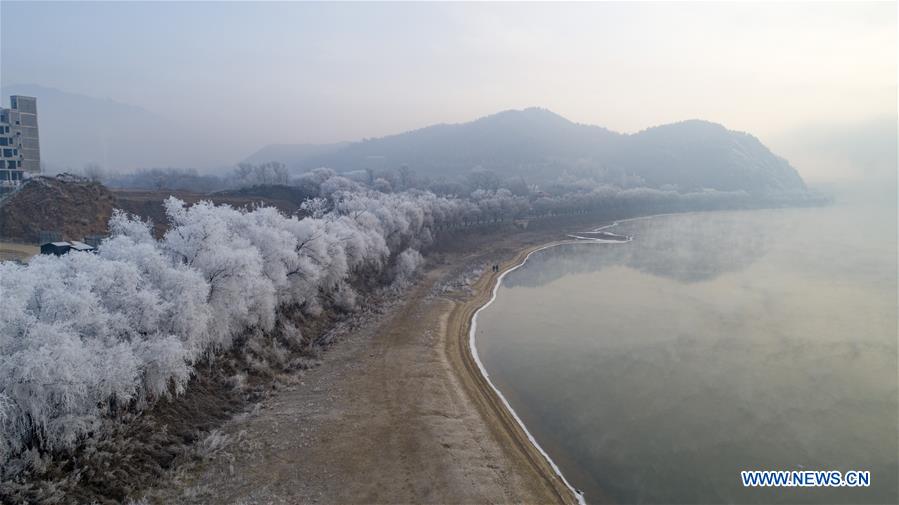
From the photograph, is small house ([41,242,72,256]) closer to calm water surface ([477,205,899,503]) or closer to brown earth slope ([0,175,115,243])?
brown earth slope ([0,175,115,243])

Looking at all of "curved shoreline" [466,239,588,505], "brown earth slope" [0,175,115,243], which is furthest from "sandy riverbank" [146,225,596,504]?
"brown earth slope" [0,175,115,243]

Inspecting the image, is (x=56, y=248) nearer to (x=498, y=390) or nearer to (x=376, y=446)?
(x=376, y=446)

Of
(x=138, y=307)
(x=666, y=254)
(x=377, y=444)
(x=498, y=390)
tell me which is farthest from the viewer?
(x=666, y=254)

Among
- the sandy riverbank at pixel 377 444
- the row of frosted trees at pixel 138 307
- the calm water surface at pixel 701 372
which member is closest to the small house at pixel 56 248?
the row of frosted trees at pixel 138 307

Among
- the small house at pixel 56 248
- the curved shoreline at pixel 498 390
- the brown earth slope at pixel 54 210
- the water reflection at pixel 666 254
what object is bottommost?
the curved shoreline at pixel 498 390

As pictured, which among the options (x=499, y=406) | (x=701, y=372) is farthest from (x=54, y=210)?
(x=701, y=372)

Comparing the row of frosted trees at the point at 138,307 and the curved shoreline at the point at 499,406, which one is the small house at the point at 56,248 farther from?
the curved shoreline at the point at 499,406

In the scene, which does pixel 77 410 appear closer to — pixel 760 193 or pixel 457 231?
pixel 457 231
